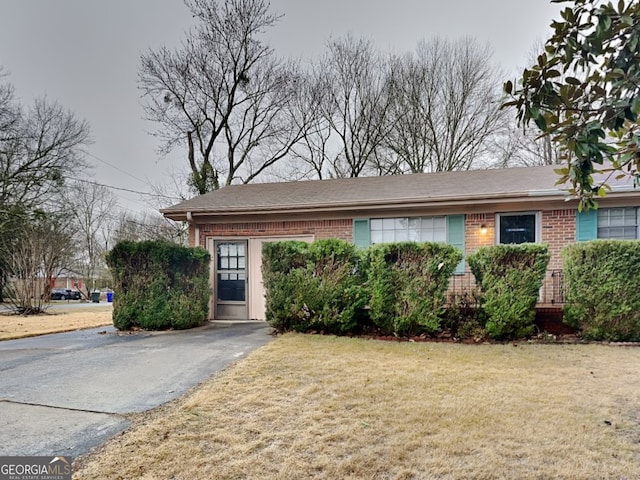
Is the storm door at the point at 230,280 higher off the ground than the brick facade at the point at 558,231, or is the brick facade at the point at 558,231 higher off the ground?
the brick facade at the point at 558,231

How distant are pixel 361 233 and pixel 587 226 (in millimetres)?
4490

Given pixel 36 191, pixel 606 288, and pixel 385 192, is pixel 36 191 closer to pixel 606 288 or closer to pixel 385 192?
pixel 385 192

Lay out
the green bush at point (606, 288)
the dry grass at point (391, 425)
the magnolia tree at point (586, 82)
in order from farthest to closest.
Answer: the green bush at point (606, 288) < the dry grass at point (391, 425) < the magnolia tree at point (586, 82)

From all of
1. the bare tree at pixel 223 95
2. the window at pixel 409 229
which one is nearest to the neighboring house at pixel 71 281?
the bare tree at pixel 223 95

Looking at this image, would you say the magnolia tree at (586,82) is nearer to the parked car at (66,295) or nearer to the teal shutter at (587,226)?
the teal shutter at (587,226)

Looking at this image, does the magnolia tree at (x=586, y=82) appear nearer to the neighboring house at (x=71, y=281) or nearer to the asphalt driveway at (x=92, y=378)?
the asphalt driveway at (x=92, y=378)

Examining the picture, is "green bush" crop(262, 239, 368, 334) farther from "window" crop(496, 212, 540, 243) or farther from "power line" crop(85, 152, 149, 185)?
"power line" crop(85, 152, 149, 185)

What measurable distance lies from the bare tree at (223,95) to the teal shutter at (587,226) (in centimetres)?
1434

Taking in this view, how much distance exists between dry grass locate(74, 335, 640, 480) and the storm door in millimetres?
4397

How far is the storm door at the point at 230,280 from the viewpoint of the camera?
355 inches

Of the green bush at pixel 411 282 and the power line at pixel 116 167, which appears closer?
the green bush at pixel 411 282

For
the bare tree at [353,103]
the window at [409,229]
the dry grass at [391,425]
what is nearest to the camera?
the dry grass at [391,425]

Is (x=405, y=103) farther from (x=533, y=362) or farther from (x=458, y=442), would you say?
(x=458, y=442)

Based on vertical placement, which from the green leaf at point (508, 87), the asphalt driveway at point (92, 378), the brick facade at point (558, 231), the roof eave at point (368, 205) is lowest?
the asphalt driveway at point (92, 378)
